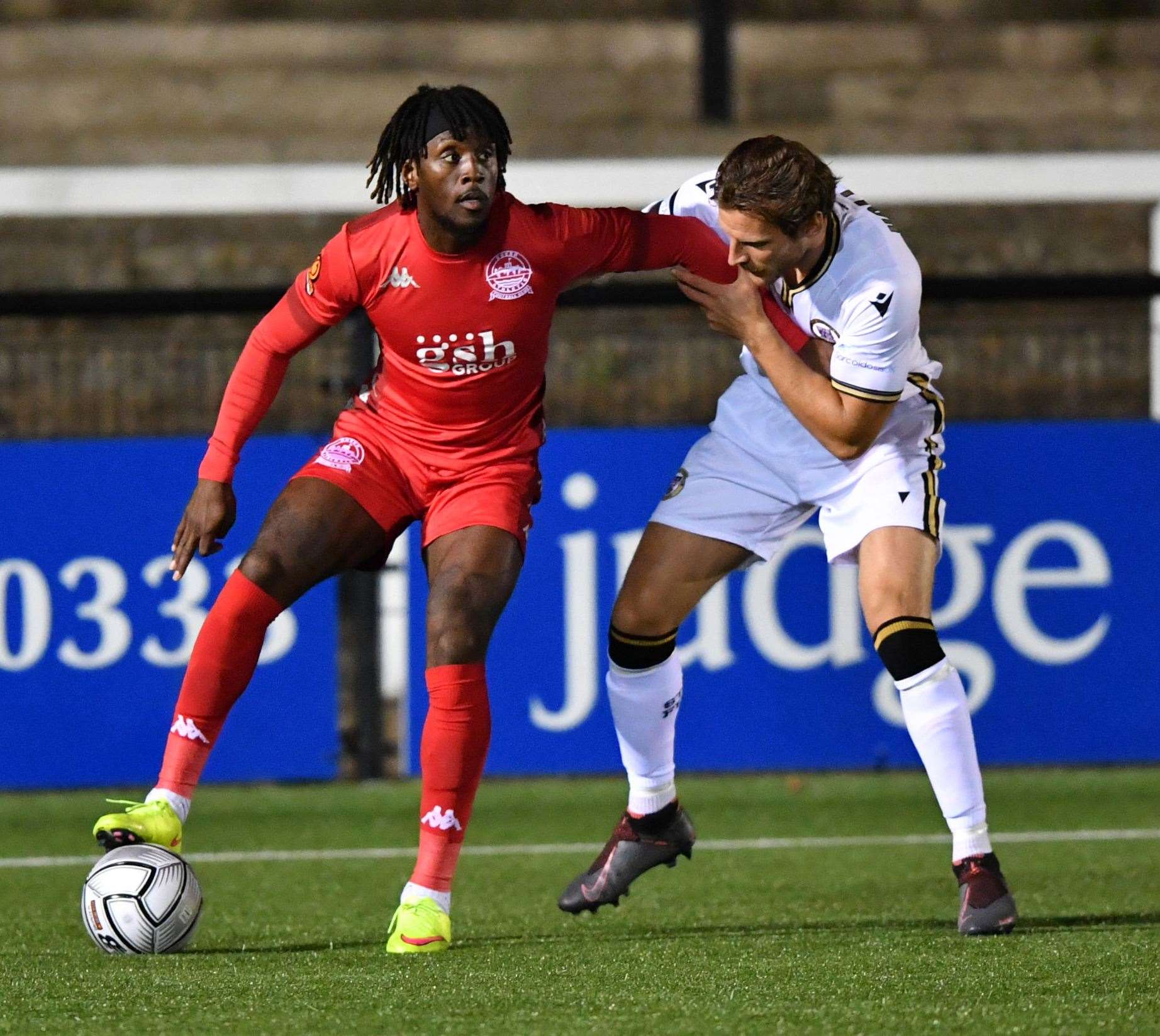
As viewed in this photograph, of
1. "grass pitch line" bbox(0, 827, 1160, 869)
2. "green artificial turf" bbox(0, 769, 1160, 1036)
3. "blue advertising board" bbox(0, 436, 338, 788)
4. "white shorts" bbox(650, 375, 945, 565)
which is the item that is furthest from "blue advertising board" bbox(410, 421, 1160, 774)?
"white shorts" bbox(650, 375, 945, 565)

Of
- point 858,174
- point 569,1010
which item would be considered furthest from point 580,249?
point 858,174

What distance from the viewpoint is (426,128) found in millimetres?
3770

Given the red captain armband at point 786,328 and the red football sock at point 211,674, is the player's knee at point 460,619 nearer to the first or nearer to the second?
the red football sock at point 211,674

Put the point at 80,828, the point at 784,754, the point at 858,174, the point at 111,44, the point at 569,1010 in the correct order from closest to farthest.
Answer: the point at 569,1010 < the point at 80,828 < the point at 784,754 < the point at 858,174 < the point at 111,44

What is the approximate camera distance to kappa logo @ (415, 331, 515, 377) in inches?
153

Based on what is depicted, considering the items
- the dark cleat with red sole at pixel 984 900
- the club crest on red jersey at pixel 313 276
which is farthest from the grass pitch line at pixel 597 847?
the club crest on red jersey at pixel 313 276

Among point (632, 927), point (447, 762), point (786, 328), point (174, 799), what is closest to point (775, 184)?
point (786, 328)

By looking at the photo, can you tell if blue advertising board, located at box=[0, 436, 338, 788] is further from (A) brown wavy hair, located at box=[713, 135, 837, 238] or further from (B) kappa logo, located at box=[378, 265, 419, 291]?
(A) brown wavy hair, located at box=[713, 135, 837, 238]

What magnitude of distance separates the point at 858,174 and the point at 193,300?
521cm

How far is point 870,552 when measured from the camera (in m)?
4.02

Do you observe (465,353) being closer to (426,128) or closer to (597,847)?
(426,128)

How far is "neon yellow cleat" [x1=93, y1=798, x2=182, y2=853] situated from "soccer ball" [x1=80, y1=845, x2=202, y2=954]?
4 cm

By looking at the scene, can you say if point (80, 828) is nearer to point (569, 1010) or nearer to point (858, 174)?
point (569, 1010)

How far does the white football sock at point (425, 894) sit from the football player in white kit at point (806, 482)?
504mm
